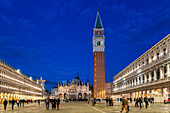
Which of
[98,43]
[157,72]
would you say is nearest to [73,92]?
[98,43]

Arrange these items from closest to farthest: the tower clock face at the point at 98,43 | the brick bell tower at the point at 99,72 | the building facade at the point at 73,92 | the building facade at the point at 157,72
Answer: the building facade at the point at 157,72
the brick bell tower at the point at 99,72
the tower clock face at the point at 98,43
the building facade at the point at 73,92

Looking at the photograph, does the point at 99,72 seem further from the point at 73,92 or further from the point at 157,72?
the point at 157,72

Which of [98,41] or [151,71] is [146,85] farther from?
[98,41]

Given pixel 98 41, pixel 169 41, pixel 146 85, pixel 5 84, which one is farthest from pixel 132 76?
pixel 98 41

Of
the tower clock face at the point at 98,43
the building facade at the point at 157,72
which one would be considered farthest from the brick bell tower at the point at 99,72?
the building facade at the point at 157,72

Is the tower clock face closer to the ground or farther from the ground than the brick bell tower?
farther from the ground

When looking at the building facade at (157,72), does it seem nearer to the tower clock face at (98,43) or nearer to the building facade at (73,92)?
the tower clock face at (98,43)

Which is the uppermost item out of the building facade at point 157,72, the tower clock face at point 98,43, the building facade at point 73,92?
the tower clock face at point 98,43

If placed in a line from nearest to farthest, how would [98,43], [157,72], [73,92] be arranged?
[157,72] → [98,43] → [73,92]

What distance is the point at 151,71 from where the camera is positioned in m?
52.8

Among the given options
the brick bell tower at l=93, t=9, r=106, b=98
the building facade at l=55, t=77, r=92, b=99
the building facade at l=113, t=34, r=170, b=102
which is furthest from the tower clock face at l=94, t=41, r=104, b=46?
the building facade at l=113, t=34, r=170, b=102

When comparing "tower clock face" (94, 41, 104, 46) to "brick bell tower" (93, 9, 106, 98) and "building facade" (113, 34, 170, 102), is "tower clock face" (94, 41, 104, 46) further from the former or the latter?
"building facade" (113, 34, 170, 102)

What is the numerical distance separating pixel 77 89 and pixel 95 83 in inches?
1587

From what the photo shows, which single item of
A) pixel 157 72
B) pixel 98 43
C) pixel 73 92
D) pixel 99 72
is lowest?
pixel 73 92
